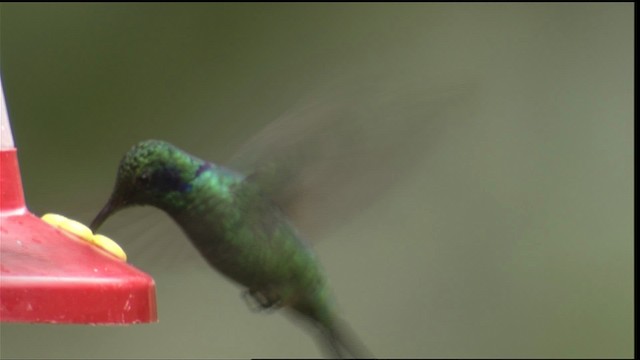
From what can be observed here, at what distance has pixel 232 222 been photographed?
2484 mm

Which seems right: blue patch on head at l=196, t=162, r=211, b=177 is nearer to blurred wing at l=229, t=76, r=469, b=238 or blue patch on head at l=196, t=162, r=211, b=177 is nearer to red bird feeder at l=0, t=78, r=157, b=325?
Result: blurred wing at l=229, t=76, r=469, b=238

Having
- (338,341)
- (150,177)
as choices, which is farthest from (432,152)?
(150,177)

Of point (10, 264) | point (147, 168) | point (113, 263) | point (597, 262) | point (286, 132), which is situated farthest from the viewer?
point (597, 262)

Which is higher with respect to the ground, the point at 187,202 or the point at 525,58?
the point at 525,58

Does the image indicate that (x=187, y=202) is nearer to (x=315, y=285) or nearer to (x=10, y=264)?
(x=315, y=285)

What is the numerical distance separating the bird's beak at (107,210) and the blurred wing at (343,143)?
0.33 metres

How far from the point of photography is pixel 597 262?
4.41 m

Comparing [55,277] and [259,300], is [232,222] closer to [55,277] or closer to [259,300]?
[259,300]

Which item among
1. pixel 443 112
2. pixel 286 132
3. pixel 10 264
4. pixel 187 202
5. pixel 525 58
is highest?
pixel 525 58

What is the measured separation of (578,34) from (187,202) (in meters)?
2.56

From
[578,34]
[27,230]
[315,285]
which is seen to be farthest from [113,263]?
[578,34]

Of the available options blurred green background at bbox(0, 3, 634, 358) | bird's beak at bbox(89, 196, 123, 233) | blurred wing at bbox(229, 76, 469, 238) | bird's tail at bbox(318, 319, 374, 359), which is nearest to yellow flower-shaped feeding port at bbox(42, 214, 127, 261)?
bird's beak at bbox(89, 196, 123, 233)

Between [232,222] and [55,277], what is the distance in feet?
3.05

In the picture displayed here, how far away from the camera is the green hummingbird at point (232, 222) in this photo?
7.46ft
